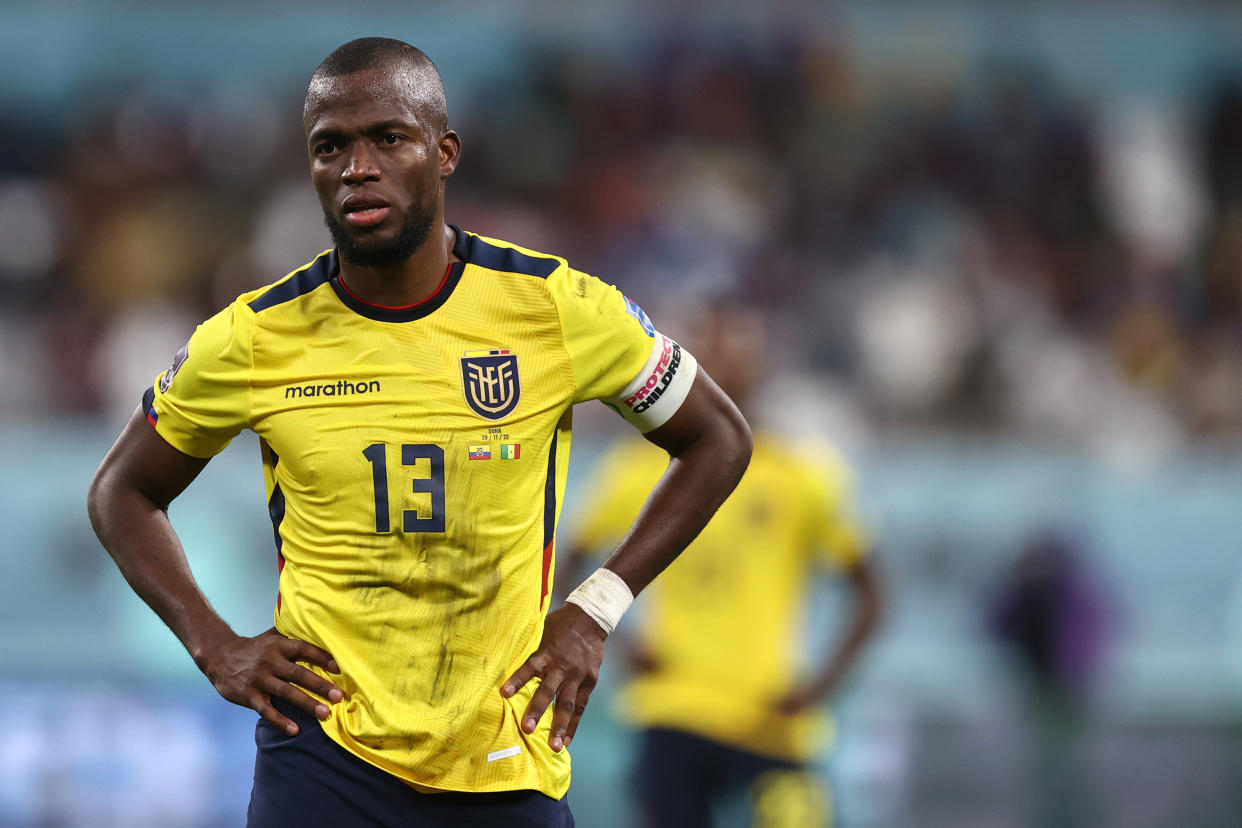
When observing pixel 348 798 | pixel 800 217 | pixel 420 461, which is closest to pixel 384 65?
pixel 420 461

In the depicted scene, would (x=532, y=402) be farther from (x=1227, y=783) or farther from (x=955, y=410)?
(x=955, y=410)

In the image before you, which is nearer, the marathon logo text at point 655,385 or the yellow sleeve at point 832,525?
the marathon logo text at point 655,385

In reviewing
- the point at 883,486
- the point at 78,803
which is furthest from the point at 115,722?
the point at 883,486

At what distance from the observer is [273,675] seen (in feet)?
11.2

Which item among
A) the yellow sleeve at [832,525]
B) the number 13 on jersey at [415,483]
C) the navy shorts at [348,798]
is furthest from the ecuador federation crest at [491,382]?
the yellow sleeve at [832,525]

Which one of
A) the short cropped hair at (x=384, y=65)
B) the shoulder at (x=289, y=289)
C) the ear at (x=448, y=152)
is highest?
the short cropped hair at (x=384, y=65)

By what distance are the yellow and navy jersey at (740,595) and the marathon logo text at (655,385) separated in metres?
2.68

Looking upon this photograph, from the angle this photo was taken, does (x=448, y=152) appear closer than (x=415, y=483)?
No

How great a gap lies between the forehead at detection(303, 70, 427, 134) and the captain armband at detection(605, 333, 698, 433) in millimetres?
725

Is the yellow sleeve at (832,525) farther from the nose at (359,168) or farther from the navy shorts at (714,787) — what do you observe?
the nose at (359,168)

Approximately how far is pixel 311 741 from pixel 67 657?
6088mm

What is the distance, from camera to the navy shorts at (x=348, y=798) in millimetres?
3381

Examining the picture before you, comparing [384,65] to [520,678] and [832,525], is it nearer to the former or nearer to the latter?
[520,678]

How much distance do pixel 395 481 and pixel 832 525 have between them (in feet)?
11.4
